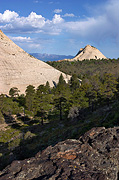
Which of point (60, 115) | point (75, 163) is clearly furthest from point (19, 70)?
point (75, 163)

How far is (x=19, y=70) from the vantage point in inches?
3103

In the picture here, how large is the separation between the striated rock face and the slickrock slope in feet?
217

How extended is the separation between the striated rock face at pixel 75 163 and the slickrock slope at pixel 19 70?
217 ft

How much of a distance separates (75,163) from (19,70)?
76.3 m

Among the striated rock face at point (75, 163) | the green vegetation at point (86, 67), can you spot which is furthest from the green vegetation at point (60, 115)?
the green vegetation at point (86, 67)

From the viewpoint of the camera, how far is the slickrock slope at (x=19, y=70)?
74.0 metres

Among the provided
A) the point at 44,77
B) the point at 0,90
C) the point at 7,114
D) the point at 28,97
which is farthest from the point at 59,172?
the point at 44,77

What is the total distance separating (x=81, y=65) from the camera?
148750 millimetres

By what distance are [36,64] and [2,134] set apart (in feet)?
191

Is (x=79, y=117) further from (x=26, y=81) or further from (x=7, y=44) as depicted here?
(x=7, y=44)

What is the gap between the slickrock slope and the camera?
74.0m

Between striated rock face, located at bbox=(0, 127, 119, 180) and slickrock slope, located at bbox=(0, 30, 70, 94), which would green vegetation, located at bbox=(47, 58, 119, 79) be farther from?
striated rock face, located at bbox=(0, 127, 119, 180)

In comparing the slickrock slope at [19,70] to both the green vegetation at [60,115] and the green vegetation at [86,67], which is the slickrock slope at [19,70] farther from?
the green vegetation at [86,67]

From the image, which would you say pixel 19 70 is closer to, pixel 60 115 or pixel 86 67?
pixel 60 115
